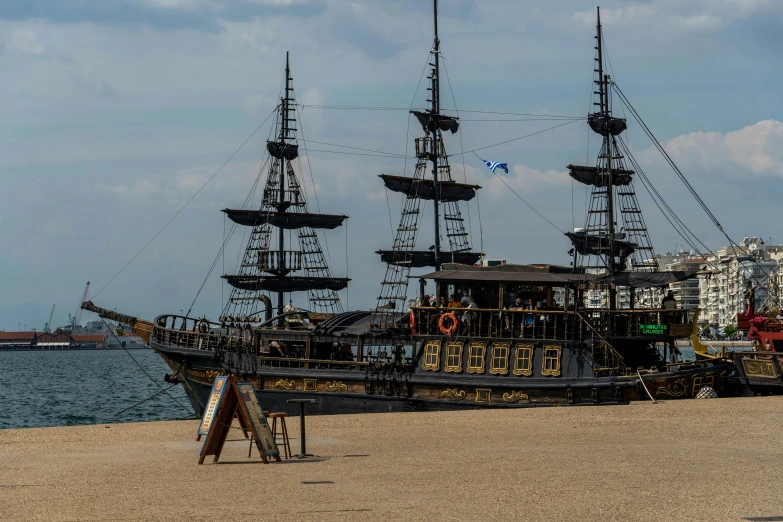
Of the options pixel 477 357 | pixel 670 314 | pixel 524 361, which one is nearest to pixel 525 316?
pixel 524 361

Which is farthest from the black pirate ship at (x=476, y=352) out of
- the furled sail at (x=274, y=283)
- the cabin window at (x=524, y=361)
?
the furled sail at (x=274, y=283)

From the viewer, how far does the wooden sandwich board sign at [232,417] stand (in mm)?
14227

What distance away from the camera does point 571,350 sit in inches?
1068

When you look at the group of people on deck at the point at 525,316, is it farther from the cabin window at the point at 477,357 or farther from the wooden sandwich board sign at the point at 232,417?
the wooden sandwich board sign at the point at 232,417

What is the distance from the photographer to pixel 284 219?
156 ft

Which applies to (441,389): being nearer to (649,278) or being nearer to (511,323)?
(511,323)

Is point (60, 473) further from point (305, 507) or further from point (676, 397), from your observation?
point (676, 397)

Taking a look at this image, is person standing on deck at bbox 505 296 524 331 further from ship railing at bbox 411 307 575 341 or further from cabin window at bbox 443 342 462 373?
cabin window at bbox 443 342 462 373

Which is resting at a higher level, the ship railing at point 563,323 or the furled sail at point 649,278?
the furled sail at point 649,278

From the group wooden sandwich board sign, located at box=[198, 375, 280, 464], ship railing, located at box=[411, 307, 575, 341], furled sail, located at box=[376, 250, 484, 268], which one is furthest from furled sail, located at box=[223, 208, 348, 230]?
wooden sandwich board sign, located at box=[198, 375, 280, 464]

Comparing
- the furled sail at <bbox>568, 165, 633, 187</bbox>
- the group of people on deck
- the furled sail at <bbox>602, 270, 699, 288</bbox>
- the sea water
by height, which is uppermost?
the furled sail at <bbox>568, 165, 633, 187</bbox>

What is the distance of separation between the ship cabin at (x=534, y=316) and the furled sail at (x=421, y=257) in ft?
34.8

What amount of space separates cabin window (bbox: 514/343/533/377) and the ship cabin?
7.8 inches

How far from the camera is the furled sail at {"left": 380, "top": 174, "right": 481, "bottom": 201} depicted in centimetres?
4028
